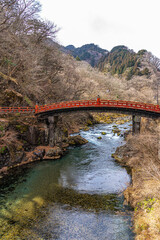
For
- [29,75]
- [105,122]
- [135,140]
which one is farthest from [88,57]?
[135,140]

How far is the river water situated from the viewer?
37.3ft

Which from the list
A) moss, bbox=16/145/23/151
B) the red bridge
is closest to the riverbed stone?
moss, bbox=16/145/23/151

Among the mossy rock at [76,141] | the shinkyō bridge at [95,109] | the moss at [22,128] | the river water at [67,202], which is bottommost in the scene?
the river water at [67,202]

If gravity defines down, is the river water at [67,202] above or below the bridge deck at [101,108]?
below

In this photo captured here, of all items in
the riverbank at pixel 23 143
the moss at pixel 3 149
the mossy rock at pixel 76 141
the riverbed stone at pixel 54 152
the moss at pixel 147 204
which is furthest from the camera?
the mossy rock at pixel 76 141

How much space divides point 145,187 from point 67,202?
6.74 metres

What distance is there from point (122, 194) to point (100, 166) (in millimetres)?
6579

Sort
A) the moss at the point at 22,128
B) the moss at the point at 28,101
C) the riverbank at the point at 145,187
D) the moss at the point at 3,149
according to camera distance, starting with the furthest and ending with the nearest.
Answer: the moss at the point at 28,101, the moss at the point at 22,128, the moss at the point at 3,149, the riverbank at the point at 145,187

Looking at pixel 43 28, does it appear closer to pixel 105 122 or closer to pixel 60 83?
pixel 60 83

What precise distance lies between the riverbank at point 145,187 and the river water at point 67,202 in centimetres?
78

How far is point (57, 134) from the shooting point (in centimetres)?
2788

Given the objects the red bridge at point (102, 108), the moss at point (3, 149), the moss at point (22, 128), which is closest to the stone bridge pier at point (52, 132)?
the red bridge at point (102, 108)

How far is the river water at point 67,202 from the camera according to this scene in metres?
11.4

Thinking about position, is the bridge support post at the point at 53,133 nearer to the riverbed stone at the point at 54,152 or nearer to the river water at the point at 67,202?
the riverbed stone at the point at 54,152
